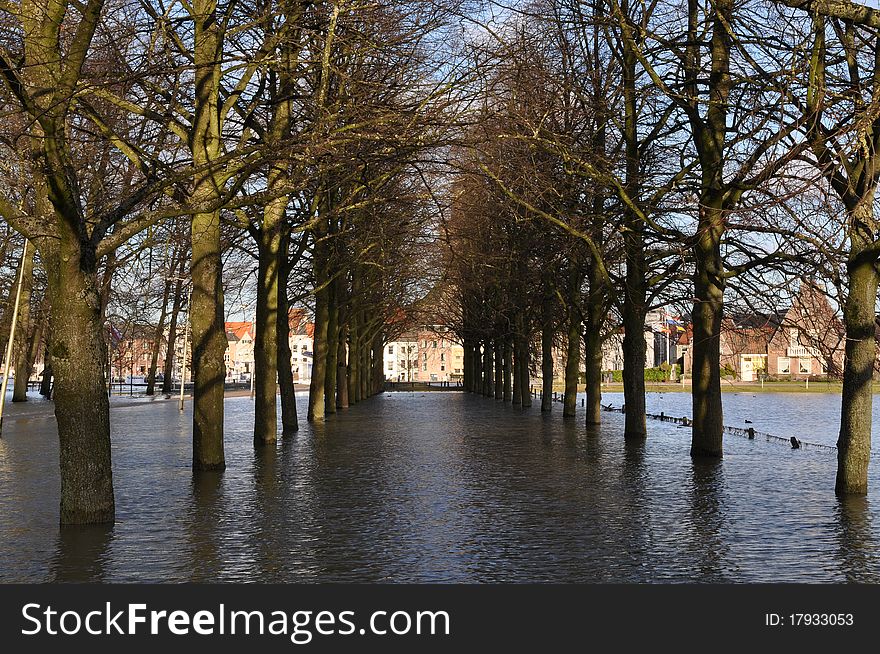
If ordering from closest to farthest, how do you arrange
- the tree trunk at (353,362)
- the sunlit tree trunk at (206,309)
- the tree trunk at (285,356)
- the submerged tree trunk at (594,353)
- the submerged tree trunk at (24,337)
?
the sunlit tree trunk at (206,309)
the tree trunk at (285,356)
the submerged tree trunk at (594,353)
the submerged tree trunk at (24,337)
the tree trunk at (353,362)

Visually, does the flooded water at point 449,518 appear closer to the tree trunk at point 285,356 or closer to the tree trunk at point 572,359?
the tree trunk at point 285,356

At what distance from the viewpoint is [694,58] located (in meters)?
18.6

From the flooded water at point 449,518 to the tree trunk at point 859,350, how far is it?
3.10ft

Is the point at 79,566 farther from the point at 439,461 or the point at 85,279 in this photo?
the point at 439,461

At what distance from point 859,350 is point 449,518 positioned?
19.6 ft

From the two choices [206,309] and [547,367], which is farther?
[547,367]

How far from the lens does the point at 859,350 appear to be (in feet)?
49.8

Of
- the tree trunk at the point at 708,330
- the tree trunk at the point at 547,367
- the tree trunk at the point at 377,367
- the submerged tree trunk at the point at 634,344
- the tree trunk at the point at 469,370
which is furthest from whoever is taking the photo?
the tree trunk at the point at 469,370

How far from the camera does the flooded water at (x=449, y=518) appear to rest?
412 inches

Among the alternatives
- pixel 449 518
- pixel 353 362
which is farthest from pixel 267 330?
pixel 353 362

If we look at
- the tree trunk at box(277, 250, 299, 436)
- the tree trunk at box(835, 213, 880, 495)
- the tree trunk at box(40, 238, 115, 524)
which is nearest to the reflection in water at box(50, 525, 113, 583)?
the tree trunk at box(40, 238, 115, 524)

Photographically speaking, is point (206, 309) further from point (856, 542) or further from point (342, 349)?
point (342, 349)

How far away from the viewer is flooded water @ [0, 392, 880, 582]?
34.3ft

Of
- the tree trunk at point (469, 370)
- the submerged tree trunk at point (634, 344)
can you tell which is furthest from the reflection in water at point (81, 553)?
the tree trunk at point (469, 370)
